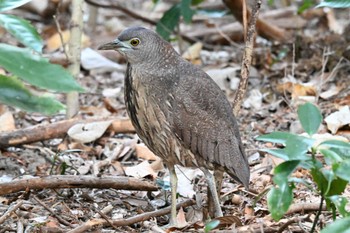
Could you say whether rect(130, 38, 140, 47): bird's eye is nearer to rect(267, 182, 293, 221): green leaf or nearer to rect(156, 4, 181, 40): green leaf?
rect(267, 182, 293, 221): green leaf

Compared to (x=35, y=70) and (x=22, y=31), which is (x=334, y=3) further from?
(x=35, y=70)

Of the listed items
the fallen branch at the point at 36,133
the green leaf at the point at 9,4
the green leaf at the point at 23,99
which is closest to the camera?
the green leaf at the point at 23,99

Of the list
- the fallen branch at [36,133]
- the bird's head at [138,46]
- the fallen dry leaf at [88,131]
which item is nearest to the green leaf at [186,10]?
the fallen dry leaf at [88,131]

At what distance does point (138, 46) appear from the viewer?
15.4 feet

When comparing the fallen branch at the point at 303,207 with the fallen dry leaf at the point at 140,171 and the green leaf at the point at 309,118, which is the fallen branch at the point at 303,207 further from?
the fallen dry leaf at the point at 140,171

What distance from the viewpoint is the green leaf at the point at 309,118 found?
10.8 ft

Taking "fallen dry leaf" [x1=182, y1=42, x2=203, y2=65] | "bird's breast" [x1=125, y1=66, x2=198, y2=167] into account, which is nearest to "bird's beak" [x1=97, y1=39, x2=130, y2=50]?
"bird's breast" [x1=125, y1=66, x2=198, y2=167]

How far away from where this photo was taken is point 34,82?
8.09 ft

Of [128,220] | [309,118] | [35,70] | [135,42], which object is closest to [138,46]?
[135,42]

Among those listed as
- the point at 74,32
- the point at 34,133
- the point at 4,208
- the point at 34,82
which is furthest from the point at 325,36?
the point at 34,82

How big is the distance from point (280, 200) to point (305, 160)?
21 centimetres

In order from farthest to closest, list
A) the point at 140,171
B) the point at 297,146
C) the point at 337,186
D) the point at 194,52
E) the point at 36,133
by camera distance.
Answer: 1. the point at 194,52
2. the point at 36,133
3. the point at 140,171
4. the point at 337,186
5. the point at 297,146

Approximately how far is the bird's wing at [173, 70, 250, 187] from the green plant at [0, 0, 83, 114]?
1730mm

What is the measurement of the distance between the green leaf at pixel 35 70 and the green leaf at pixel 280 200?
118 cm
